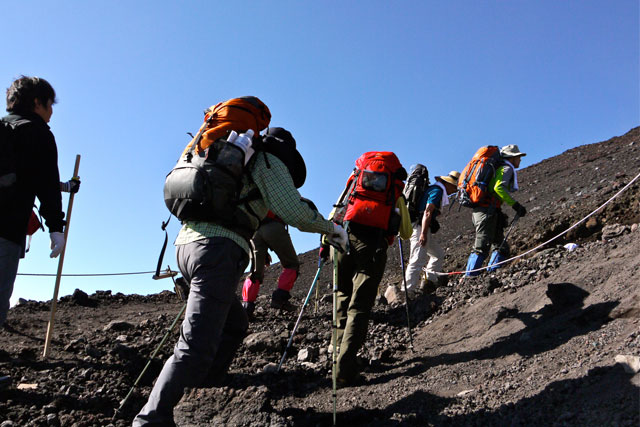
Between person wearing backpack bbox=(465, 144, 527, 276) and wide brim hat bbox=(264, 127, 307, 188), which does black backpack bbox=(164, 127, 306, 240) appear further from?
person wearing backpack bbox=(465, 144, 527, 276)

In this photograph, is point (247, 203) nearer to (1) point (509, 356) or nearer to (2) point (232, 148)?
(2) point (232, 148)

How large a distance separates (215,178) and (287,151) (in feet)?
1.83

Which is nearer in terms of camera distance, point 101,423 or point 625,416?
point 625,416

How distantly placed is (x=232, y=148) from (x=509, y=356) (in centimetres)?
297

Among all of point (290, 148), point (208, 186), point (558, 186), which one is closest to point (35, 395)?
point (208, 186)

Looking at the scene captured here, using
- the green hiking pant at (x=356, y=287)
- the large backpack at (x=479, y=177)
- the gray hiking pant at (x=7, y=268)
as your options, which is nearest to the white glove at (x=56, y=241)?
the gray hiking pant at (x=7, y=268)

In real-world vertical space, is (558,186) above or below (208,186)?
above

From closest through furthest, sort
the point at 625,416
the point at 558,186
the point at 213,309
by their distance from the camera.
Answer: the point at 625,416 < the point at 213,309 < the point at 558,186

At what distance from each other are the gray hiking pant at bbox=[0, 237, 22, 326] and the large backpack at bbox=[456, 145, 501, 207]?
234 inches

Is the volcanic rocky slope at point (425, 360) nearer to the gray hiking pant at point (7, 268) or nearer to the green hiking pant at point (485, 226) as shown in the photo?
the green hiking pant at point (485, 226)

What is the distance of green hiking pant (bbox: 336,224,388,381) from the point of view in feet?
15.9

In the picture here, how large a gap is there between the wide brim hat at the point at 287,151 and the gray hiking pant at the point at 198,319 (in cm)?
66

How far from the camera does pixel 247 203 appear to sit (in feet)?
11.9

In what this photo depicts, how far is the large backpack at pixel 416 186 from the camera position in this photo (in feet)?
26.1
